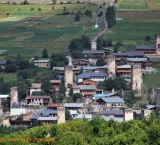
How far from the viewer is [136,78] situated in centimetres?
7244

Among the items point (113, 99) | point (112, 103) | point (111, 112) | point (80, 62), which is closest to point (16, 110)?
point (112, 103)

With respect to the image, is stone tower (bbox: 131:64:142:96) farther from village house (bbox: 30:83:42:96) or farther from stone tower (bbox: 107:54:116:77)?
village house (bbox: 30:83:42:96)

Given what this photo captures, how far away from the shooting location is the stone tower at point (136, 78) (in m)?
72.0

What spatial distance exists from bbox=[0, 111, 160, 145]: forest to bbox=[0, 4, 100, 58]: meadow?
30.1 meters

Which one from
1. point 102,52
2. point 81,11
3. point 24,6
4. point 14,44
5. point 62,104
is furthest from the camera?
point 24,6

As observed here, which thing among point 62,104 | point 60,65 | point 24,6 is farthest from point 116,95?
point 24,6

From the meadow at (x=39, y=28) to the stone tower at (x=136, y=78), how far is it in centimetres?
1394

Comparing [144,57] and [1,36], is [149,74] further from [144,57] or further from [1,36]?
[1,36]

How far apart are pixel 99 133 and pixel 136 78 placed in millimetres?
19023

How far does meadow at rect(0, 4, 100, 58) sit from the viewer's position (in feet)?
291

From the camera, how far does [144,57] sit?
266 ft

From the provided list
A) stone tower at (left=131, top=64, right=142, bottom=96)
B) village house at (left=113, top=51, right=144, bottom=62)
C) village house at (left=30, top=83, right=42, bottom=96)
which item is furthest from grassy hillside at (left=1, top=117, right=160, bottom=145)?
village house at (left=113, top=51, right=144, bottom=62)

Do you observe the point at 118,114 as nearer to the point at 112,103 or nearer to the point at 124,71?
the point at 112,103

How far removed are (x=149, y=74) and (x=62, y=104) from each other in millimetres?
10156
